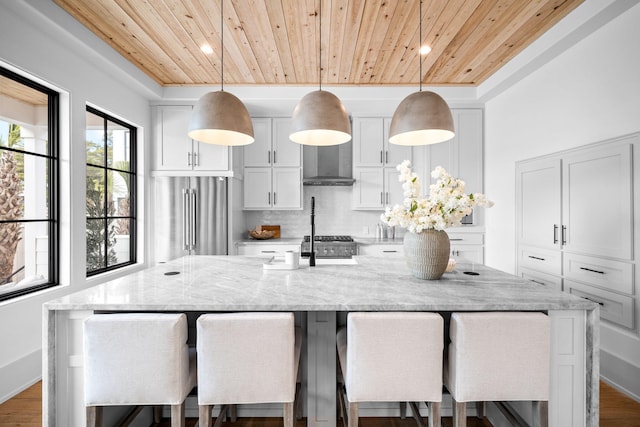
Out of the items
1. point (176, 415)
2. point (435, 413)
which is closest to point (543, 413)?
point (435, 413)

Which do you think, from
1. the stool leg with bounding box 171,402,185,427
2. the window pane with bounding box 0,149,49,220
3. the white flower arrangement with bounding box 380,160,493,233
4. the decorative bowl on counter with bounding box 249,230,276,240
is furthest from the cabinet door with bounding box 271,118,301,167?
the stool leg with bounding box 171,402,185,427

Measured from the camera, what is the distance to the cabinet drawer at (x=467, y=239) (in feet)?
13.8

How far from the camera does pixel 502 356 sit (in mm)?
1308

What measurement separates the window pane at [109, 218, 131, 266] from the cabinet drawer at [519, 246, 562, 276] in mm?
4497

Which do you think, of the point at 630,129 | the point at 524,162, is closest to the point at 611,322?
the point at 630,129

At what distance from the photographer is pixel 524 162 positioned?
3406 mm

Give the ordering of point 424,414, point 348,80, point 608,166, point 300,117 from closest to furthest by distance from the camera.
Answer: point 300,117, point 424,414, point 608,166, point 348,80

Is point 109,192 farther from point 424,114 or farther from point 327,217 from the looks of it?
point 424,114

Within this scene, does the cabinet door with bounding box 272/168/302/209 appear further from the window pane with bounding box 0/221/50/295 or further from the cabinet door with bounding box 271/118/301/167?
the window pane with bounding box 0/221/50/295

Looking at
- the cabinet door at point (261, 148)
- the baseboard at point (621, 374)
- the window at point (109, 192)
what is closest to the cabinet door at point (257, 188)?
the cabinet door at point (261, 148)

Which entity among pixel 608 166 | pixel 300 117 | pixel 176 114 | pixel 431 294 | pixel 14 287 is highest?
pixel 176 114

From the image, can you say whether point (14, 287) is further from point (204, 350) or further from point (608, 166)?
point (608, 166)

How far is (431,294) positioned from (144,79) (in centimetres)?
375

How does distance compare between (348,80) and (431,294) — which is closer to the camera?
(431,294)
